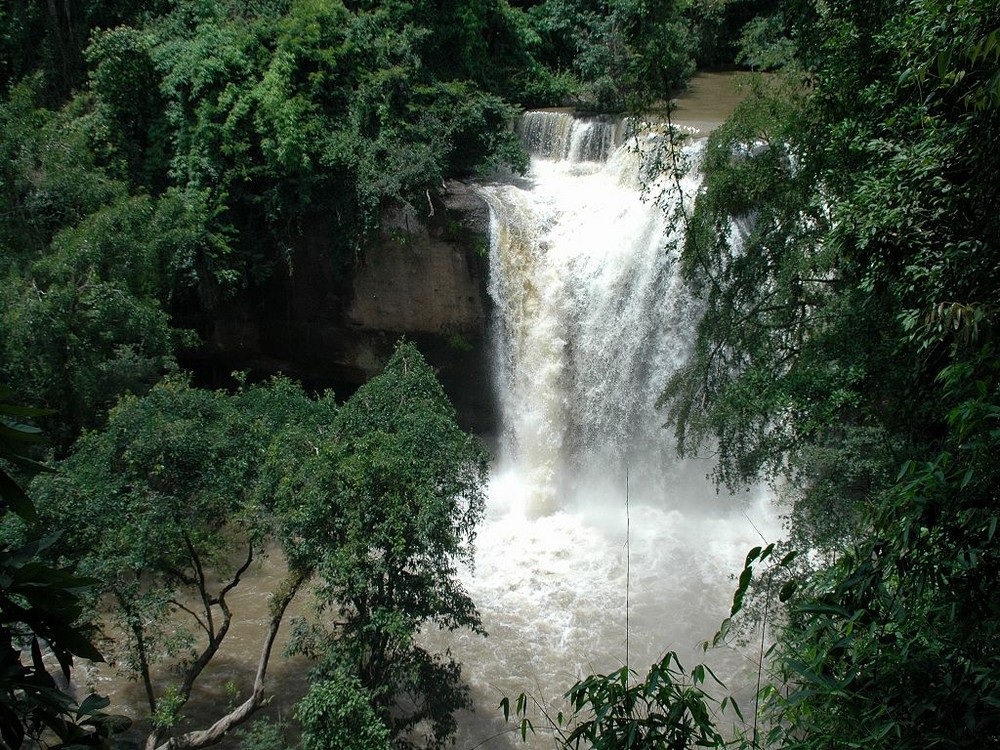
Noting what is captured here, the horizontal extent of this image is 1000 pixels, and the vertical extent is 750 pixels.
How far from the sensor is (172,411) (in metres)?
9.13

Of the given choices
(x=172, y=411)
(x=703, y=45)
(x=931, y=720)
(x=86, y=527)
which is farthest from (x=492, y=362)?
(x=931, y=720)

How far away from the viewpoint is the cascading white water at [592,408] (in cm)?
1283

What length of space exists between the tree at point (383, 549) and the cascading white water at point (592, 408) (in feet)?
12.5

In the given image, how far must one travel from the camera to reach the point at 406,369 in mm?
10086

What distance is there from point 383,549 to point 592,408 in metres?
7.71

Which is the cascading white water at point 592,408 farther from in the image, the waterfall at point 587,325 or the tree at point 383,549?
the tree at point 383,549

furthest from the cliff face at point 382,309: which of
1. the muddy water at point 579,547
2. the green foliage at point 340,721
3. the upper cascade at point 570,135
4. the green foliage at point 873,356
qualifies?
the green foliage at point 340,721

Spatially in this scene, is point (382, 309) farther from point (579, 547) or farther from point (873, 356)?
point (873, 356)

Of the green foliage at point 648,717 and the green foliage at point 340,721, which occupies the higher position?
the green foliage at point 648,717

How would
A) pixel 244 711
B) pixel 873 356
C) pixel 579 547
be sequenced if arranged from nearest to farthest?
1. pixel 873 356
2. pixel 244 711
3. pixel 579 547

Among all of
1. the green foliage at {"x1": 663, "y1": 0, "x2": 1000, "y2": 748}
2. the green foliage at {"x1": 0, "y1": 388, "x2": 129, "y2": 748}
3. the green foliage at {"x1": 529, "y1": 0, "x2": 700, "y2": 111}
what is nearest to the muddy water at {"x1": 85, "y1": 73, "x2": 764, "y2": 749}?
the green foliage at {"x1": 529, "y1": 0, "x2": 700, "y2": 111}

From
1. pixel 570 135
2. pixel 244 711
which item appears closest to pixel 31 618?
pixel 244 711

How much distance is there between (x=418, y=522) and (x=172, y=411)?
10.8 feet

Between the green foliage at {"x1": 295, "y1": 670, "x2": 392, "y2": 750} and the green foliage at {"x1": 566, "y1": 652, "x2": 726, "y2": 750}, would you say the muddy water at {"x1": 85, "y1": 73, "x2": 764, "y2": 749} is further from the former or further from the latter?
the green foliage at {"x1": 566, "y1": 652, "x2": 726, "y2": 750}
